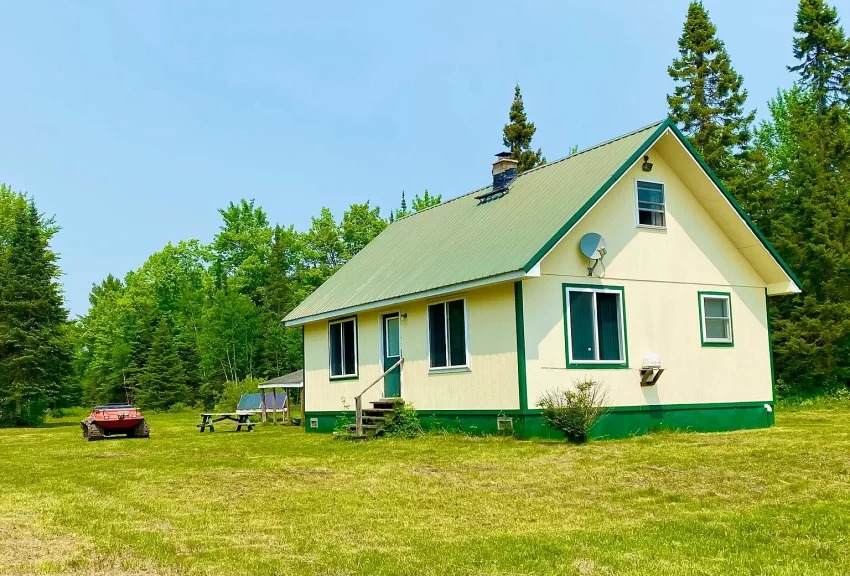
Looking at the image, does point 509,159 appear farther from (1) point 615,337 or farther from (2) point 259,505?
(2) point 259,505

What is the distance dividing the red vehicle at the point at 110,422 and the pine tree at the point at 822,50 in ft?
116

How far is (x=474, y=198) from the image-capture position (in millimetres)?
23906

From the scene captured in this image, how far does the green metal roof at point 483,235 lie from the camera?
17656 mm

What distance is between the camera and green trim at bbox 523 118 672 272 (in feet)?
54.0

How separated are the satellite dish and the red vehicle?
13863 mm

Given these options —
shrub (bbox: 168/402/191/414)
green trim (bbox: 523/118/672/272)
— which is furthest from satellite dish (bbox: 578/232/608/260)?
shrub (bbox: 168/402/191/414)

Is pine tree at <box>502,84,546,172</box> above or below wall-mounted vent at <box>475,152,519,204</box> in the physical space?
above

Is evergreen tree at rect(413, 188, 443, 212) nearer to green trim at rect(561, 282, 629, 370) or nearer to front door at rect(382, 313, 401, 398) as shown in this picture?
front door at rect(382, 313, 401, 398)

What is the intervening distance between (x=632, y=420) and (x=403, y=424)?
199 inches

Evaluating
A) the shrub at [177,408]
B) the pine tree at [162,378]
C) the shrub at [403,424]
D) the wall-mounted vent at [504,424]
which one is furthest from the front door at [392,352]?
the pine tree at [162,378]

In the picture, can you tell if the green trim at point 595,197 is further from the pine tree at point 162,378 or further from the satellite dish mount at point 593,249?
the pine tree at point 162,378

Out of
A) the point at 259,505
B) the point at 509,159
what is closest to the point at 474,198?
the point at 509,159

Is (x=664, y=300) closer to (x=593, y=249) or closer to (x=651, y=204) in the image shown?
(x=651, y=204)

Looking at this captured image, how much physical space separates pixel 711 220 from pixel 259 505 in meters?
13.5
